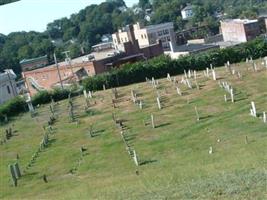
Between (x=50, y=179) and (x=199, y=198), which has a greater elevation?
(x=199, y=198)

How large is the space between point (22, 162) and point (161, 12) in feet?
254

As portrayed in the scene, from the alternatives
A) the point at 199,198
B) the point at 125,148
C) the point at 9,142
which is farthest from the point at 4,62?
the point at 199,198

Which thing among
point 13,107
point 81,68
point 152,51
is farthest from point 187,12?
point 13,107

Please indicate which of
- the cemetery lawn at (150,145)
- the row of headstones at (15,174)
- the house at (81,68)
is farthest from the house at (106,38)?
the row of headstones at (15,174)

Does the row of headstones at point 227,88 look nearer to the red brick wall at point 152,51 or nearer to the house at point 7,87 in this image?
the house at point 7,87

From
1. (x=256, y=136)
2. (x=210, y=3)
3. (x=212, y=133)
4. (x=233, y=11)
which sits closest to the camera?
(x=256, y=136)

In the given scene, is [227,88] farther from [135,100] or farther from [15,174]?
[15,174]

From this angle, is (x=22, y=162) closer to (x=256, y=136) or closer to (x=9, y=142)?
(x=9, y=142)

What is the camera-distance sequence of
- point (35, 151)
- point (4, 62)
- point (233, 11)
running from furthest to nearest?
point (233, 11) → point (4, 62) → point (35, 151)

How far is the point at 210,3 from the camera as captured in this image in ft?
330

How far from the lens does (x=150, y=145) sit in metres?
16.7

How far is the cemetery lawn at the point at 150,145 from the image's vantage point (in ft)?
24.3

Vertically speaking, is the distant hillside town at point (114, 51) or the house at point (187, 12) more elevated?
the house at point (187, 12)

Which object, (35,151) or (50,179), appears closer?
(50,179)
